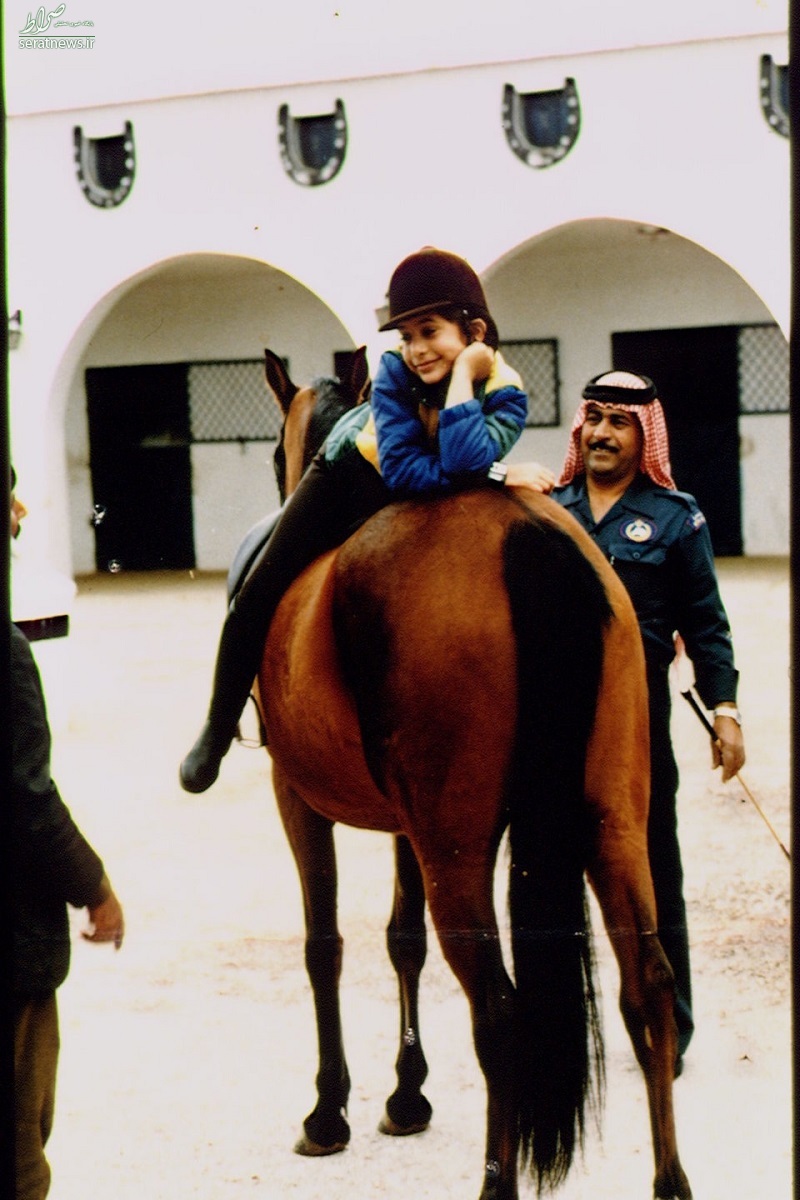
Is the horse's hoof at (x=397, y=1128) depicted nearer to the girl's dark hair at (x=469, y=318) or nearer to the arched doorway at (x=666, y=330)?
the arched doorway at (x=666, y=330)

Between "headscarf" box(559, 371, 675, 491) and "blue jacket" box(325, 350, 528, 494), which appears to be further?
"headscarf" box(559, 371, 675, 491)

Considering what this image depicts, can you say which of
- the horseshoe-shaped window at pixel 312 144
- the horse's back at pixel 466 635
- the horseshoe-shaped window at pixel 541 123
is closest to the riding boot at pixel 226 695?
the horse's back at pixel 466 635

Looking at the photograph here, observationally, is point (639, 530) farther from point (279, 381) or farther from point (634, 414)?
point (279, 381)

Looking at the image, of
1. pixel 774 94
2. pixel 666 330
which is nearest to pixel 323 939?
pixel 666 330

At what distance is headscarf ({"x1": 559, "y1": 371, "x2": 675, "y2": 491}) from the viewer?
3.01 metres

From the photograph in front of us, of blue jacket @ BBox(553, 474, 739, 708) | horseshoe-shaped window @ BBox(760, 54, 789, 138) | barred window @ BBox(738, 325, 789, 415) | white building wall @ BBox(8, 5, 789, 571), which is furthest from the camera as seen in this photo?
barred window @ BBox(738, 325, 789, 415)

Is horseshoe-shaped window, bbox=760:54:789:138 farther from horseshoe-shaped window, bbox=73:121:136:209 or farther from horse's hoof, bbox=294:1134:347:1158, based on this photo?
horse's hoof, bbox=294:1134:347:1158

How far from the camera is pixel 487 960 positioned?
8.68 feet

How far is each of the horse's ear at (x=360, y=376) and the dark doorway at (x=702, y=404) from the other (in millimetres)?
550

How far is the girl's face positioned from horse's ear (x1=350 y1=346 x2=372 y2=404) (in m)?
0.40

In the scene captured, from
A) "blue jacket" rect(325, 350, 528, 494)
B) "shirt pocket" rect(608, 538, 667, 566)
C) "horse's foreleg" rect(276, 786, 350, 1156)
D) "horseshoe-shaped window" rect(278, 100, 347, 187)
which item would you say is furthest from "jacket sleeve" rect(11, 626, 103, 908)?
"shirt pocket" rect(608, 538, 667, 566)

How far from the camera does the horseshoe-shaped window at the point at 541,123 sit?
2.90 m

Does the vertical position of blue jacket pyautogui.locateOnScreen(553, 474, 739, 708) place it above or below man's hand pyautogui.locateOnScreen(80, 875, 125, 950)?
above

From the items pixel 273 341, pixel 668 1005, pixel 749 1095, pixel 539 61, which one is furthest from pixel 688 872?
pixel 539 61
